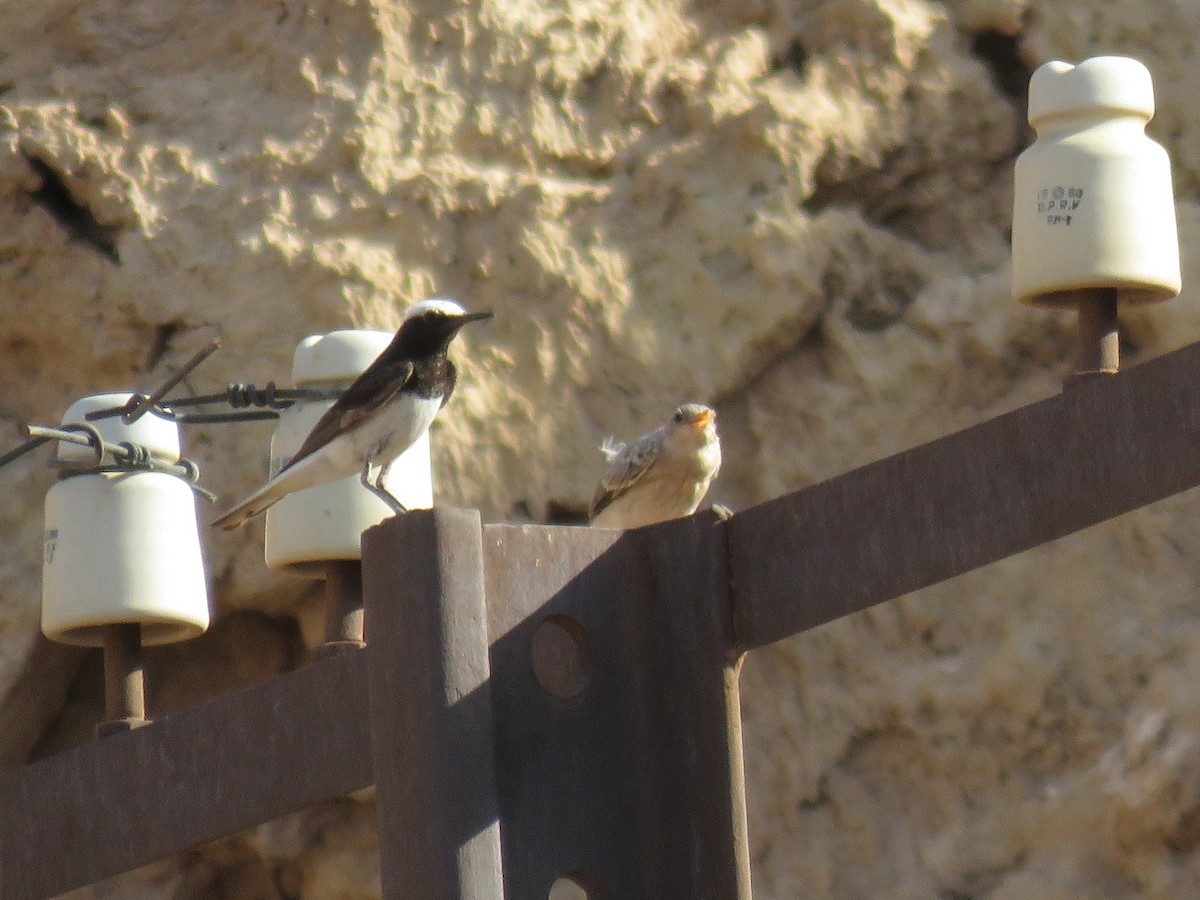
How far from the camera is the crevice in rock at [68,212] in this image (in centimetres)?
684

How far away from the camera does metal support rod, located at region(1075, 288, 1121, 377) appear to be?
3.06 meters

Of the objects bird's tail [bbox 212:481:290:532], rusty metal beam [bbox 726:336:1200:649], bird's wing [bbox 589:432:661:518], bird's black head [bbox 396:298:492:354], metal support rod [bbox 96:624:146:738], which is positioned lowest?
rusty metal beam [bbox 726:336:1200:649]

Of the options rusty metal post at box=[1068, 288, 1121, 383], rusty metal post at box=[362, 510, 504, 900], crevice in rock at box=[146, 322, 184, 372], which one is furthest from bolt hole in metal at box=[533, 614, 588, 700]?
crevice in rock at box=[146, 322, 184, 372]

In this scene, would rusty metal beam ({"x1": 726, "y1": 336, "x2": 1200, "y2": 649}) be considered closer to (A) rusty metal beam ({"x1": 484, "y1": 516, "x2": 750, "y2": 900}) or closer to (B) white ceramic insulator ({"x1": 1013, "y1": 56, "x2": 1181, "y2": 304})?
(A) rusty metal beam ({"x1": 484, "y1": 516, "x2": 750, "y2": 900})

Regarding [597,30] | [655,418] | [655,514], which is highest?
[597,30]

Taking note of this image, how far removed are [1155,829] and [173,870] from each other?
123 inches

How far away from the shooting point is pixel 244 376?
6613 millimetres

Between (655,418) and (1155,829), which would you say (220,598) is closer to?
(655,418)

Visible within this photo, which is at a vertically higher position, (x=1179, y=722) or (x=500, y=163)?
(x=500, y=163)

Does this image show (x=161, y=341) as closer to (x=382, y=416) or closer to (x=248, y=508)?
(x=248, y=508)

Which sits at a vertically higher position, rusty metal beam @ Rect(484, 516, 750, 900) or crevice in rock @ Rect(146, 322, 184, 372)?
crevice in rock @ Rect(146, 322, 184, 372)

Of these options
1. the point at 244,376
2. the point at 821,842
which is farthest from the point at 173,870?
the point at 821,842

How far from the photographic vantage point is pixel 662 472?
6.41 m

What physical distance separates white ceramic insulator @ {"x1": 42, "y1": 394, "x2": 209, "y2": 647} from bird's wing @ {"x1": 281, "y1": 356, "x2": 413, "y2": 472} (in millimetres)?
290
